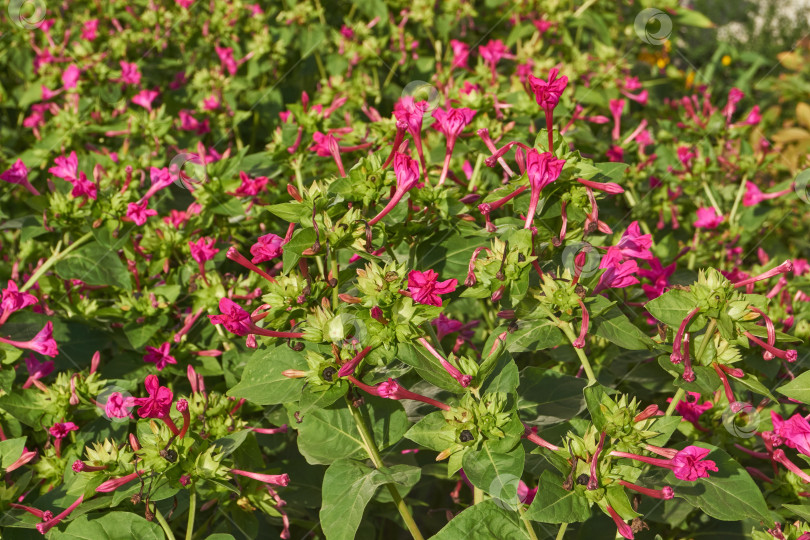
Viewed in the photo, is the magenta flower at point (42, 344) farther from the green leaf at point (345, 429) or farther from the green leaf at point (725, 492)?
the green leaf at point (725, 492)

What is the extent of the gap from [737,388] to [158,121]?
207 cm

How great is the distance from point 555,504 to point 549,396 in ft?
1.17

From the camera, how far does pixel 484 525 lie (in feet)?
4.52

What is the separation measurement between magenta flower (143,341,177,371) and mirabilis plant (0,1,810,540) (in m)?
0.01

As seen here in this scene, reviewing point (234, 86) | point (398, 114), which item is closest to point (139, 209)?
point (398, 114)

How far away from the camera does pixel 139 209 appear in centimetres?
197

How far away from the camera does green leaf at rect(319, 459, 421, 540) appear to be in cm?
135

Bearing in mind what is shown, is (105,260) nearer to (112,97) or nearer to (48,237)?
(48,237)

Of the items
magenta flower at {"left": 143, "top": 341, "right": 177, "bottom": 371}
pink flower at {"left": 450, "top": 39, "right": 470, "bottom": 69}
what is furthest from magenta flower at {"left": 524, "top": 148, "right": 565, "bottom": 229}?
pink flower at {"left": 450, "top": 39, "right": 470, "bottom": 69}

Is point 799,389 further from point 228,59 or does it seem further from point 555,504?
point 228,59
